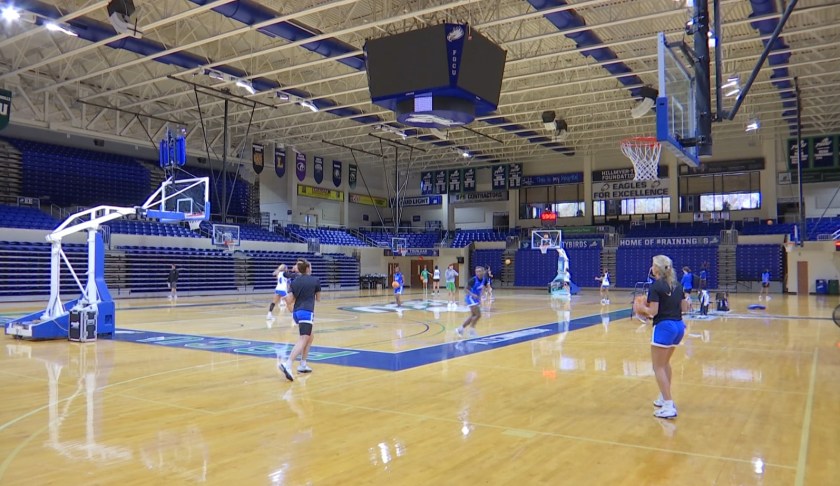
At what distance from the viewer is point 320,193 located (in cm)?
3962

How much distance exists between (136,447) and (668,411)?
4.76m

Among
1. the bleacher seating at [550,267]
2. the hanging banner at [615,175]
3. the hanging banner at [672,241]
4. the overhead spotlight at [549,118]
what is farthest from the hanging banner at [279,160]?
the hanging banner at [672,241]

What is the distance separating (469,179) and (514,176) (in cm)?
311

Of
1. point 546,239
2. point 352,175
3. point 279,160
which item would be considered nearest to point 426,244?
point 352,175

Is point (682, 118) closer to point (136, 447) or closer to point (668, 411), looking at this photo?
point (668, 411)

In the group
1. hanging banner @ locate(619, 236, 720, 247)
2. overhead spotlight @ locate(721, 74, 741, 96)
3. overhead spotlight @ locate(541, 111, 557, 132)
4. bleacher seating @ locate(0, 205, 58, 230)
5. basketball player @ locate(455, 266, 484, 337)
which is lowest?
basketball player @ locate(455, 266, 484, 337)

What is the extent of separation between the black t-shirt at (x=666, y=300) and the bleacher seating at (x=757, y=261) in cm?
3180

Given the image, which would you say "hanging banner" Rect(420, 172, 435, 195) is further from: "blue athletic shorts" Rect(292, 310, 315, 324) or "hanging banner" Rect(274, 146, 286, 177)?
"blue athletic shorts" Rect(292, 310, 315, 324)

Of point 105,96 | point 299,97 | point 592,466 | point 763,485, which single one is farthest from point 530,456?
point 105,96

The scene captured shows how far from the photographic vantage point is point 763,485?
398 centimetres

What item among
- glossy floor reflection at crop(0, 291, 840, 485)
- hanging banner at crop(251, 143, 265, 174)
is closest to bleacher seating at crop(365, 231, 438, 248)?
hanging banner at crop(251, 143, 265, 174)

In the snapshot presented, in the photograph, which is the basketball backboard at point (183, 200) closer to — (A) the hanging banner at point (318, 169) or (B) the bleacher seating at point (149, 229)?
(B) the bleacher seating at point (149, 229)

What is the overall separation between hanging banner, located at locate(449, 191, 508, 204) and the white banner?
6.59 metres

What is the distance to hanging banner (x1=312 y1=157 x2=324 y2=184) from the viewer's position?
119 ft
